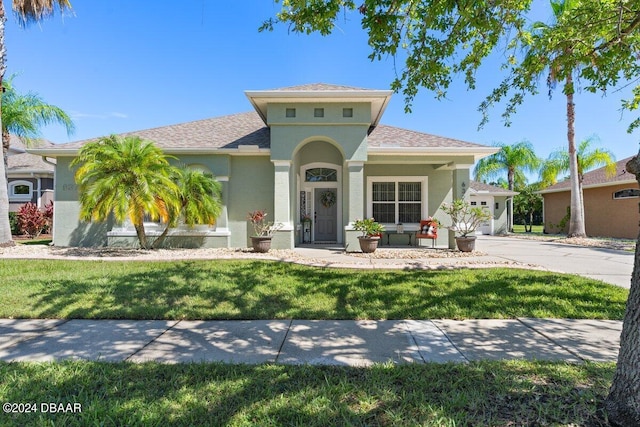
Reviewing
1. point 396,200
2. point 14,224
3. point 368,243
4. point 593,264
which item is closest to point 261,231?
point 368,243

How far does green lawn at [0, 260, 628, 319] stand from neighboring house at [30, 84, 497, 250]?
4031 mm

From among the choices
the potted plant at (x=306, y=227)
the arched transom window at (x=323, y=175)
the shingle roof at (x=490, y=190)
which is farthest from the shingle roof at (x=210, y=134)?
the shingle roof at (x=490, y=190)

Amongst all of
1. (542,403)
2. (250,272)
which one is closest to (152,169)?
(250,272)

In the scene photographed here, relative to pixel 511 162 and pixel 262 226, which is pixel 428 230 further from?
pixel 511 162

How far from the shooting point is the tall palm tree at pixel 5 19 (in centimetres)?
1109

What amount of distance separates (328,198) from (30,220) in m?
15.4

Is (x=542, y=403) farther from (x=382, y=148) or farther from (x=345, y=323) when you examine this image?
(x=382, y=148)

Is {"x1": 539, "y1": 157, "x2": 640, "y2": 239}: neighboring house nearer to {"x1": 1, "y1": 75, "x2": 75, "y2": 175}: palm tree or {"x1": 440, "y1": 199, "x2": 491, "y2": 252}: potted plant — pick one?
{"x1": 440, "y1": 199, "x2": 491, "y2": 252}: potted plant

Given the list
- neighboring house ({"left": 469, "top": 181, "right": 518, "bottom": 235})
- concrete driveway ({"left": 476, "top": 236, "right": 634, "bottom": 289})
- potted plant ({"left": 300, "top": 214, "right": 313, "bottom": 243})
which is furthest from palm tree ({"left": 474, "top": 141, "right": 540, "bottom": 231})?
potted plant ({"left": 300, "top": 214, "right": 313, "bottom": 243})

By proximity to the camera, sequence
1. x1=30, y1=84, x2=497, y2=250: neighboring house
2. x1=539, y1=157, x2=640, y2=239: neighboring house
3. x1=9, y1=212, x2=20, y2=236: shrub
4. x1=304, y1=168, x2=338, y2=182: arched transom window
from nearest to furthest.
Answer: x1=30, y1=84, x2=497, y2=250: neighboring house → x1=304, y1=168, x2=338, y2=182: arched transom window → x1=9, y1=212, x2=20, y2=236: shrub → x1=539, y1=157, x2=640, y2=239: neighboring house

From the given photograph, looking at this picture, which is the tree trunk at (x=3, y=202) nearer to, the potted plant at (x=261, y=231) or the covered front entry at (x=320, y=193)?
the potted plant at (x=261, y=231)

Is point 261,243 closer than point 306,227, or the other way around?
point 261,243

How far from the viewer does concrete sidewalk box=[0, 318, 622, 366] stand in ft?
11.6

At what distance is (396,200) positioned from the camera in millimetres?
13672
